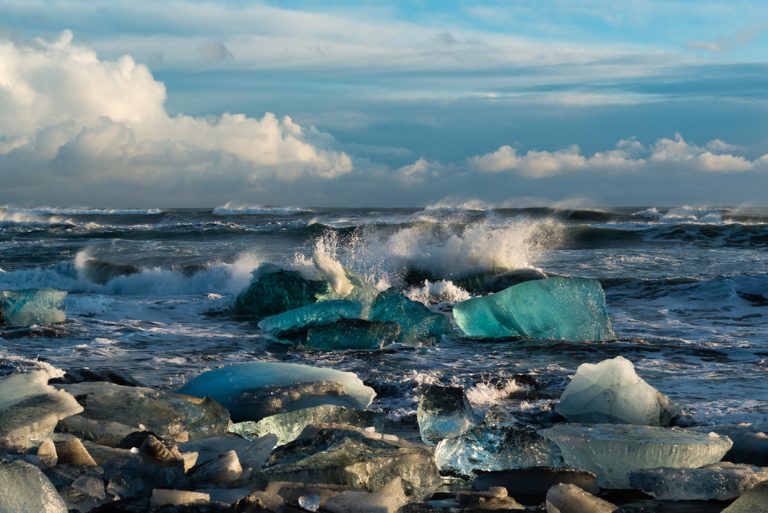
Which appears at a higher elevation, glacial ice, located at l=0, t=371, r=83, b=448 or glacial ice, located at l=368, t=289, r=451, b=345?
glacial ice, located at l=0, t=371, r=83, b=448

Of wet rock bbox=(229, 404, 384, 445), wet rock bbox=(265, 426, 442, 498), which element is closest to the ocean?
wet rock bbox=(229, 404, 384, 445)

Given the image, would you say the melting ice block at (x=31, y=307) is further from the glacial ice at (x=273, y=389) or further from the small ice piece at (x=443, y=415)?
the small ice piece at (x=443, y=415)

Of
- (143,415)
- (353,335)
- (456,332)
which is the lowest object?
(456,332)

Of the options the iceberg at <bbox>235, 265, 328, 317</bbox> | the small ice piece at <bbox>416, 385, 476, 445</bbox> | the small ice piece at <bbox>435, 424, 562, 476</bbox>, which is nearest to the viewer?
the small ice piece at <bbox>435, 424, 562, 476</bbox>

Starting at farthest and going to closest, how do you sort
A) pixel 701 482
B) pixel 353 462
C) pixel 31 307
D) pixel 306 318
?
1. pixel 31 307
2. pixel 306 318
3. pixel 701 482
4. pixel 353 462

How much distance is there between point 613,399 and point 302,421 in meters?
1.57

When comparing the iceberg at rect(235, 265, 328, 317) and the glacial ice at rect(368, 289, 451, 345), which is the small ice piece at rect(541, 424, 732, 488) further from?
the iceberg at rect(235, 265, 328, 317)

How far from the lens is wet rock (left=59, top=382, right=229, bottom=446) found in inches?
142

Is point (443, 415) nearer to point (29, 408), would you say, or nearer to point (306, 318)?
point (29, 408)

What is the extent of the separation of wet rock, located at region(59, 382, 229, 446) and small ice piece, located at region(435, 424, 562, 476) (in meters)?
1.04

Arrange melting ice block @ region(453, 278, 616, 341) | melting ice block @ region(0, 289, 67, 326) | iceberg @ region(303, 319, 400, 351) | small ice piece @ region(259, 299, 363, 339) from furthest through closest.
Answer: melting ice block @ region(0, 289, 67, 326) → small ice piece @ region(259, 299, 363, 339) → melting ice block @ region(453, 278, 616, 341) → iceberg @ region(303, 319, 400, 351)

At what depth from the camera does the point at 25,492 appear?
8.29ft

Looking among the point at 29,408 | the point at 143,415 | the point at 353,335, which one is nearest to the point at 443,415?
the point at 143,415

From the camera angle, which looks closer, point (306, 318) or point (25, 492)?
point (25, 492)
